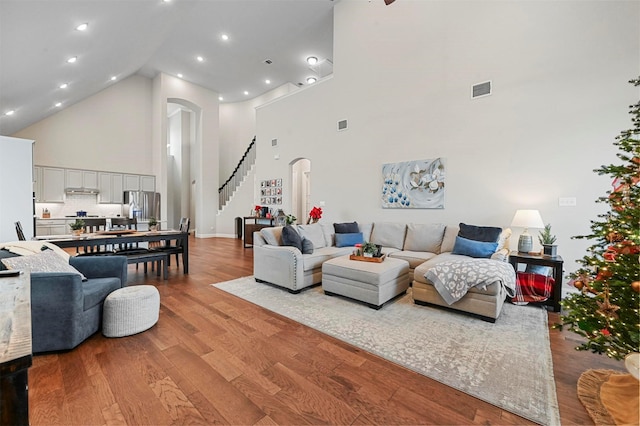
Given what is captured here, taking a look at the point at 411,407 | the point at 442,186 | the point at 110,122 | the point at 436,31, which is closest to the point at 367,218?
the point at 442,186

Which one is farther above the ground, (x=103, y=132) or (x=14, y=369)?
(x=103, y=132)

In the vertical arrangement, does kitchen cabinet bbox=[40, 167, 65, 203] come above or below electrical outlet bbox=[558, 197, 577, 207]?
above

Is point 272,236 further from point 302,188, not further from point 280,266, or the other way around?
point 302,188

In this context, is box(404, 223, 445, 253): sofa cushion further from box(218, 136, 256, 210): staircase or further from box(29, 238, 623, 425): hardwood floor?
box(218, 136, 256, 210): staircase

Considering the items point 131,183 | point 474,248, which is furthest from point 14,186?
point 474,248

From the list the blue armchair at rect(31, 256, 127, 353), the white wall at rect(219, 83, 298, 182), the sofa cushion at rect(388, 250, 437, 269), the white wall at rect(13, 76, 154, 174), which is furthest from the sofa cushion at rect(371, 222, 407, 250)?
the white wall at rect(13, 76, 154, 174)

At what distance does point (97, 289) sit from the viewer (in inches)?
93.7

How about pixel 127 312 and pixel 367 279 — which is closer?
pixel 127 312

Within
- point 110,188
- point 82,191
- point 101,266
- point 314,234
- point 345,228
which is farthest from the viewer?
point 110,188

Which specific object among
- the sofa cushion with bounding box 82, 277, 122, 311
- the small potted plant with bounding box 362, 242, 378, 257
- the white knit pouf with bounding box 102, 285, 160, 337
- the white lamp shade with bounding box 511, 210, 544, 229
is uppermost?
the white lamp shade with bounding box 511, 210, 544, 229

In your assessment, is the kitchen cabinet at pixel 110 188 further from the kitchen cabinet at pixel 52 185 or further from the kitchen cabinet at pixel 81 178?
the kitchen cabinet at pixel 52 185

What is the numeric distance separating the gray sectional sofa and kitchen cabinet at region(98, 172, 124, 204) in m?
7.10

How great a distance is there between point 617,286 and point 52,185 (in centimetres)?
1112

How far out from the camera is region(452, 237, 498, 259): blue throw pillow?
3623 mm
